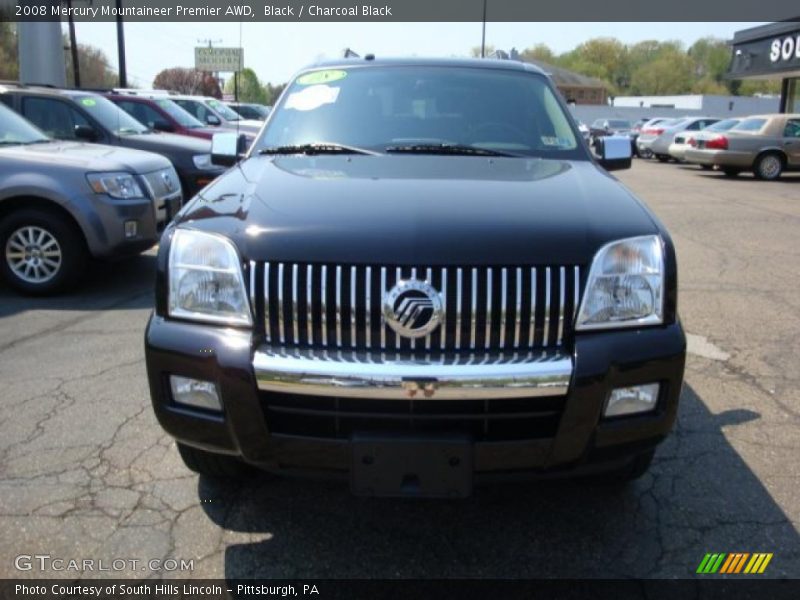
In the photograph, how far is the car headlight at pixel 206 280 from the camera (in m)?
2.40

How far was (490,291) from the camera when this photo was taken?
2.32 metres

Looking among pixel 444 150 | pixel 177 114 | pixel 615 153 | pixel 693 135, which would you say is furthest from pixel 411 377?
pixel 693 135

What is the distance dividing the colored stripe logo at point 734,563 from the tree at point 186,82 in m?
54.8

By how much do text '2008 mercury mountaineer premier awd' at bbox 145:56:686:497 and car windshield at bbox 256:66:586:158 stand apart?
3.48 ft

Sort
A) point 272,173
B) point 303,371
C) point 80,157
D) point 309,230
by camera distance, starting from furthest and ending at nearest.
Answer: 1. point 80,157
2. point 272,173
3. point 309,230
4. point 303,371

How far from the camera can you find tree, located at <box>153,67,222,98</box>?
2164 inches

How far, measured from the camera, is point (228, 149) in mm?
4105

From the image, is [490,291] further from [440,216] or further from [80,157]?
[80,157]

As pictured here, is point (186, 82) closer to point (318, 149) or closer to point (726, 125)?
point (726, 125)

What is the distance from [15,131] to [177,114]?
562 centimetres

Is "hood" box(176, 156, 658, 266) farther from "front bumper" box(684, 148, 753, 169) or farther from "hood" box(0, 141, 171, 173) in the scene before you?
"front bumper" box(684, 148, 753, 169)

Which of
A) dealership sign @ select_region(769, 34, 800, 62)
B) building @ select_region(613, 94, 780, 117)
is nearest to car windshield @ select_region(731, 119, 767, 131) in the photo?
dealership sign @ select_region(769, 34, 800, 62)

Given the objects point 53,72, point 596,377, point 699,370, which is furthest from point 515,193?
point 53,72

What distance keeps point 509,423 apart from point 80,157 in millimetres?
5322
